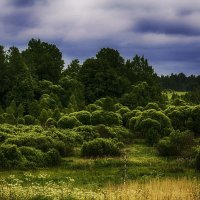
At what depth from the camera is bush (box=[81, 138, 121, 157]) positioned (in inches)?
1522

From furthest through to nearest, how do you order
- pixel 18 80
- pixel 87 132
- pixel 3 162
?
pixel 18 80 → pixel 87 132 → pixel 3 162

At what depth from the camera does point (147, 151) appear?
41750mm

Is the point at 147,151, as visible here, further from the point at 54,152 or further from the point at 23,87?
the point at 23,87

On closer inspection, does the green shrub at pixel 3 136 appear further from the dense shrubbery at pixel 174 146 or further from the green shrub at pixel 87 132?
the dense shrubbery at pixel 174 146

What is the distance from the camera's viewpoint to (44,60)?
8188 centimetres

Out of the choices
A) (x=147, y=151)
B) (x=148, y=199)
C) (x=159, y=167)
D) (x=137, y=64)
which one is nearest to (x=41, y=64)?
(x=137, y=64)

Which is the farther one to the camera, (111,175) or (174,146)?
(174,146)

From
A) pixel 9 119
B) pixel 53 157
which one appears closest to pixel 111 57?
pixel 9 119

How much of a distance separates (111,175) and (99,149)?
→ 8603 mm

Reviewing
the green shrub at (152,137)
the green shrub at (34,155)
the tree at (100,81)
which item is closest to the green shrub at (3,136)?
the green shrub at (34,155)

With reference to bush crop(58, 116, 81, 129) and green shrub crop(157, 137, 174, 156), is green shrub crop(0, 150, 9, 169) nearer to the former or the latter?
green shrub crop(157, 137, 174, 156)

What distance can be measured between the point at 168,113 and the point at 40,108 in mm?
19011

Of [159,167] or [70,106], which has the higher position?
[70,106]

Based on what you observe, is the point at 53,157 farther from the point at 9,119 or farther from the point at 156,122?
the point at 9,119
